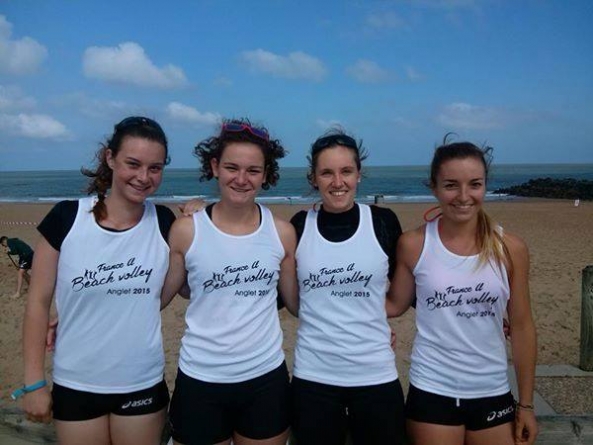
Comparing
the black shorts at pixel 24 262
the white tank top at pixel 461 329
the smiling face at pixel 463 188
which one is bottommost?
the black shorts at pixel 24 262

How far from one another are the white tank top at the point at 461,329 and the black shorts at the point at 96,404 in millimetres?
1444

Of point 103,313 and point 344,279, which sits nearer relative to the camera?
point 103,313

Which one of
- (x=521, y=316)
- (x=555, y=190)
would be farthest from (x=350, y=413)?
(x=555, y=190)

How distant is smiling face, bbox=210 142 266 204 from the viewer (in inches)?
109

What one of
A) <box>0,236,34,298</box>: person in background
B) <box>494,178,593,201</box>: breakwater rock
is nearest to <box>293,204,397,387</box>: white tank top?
<box>0,236,34,298</box>: person in background

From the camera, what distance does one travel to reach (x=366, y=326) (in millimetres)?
2674

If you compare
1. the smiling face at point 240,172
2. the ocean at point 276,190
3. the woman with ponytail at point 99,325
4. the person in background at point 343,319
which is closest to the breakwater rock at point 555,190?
the ocean at point 276,190

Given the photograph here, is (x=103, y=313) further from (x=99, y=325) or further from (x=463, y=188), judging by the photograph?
(x=463, y=188)

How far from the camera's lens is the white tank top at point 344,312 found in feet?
8.55

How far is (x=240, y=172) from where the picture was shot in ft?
9.11

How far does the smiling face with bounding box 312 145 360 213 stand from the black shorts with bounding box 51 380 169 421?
4.64ft

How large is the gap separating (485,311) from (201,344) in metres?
1.53

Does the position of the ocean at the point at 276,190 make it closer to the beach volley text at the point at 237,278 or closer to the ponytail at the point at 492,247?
the ponytail at the point at 492,247

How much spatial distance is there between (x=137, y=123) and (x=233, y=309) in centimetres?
115
